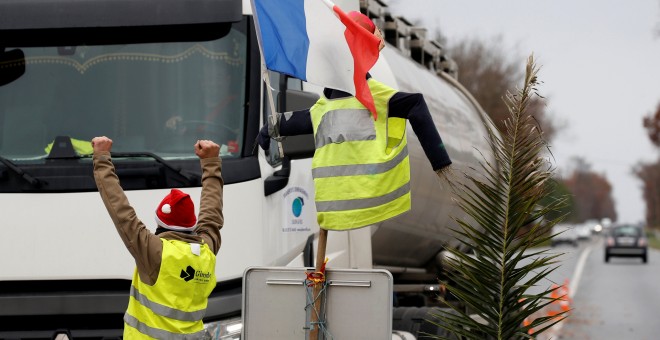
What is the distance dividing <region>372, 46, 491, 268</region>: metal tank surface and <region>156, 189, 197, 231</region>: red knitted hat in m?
3.10

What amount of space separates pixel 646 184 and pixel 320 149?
170 m

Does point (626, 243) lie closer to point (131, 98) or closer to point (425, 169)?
point (425, 169)

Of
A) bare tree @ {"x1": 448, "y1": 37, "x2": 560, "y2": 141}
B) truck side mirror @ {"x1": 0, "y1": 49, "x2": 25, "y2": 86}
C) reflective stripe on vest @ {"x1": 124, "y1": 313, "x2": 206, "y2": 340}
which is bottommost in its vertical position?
reflective stripe on vest @ {"x1": 124, "y1": 313, "x2": 206, "y2": 340}

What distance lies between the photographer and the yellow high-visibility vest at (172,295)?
19.4 ft

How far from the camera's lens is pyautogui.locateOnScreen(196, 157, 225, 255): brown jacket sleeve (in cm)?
633

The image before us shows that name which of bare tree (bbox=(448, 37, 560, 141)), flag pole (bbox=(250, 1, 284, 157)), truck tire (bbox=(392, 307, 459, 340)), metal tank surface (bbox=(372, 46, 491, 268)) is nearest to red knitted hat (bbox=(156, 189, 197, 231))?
flag pole (bbox=(250, 1, 284, 157))

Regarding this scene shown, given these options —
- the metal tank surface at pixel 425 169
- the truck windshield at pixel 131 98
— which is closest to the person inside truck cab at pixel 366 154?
the truck windshield at pixel 131 98

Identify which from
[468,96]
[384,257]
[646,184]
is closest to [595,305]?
[468,96]

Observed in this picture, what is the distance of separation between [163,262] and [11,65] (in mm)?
2296

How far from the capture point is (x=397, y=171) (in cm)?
670

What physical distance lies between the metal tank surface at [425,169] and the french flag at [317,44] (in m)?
1.86

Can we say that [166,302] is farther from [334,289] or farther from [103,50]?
[103,50]

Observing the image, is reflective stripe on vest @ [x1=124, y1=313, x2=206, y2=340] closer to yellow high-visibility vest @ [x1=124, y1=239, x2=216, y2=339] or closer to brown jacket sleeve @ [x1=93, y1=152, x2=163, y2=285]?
yellow high-visibility vest @ [x1=124, y1=239, x2=216, y2=339]

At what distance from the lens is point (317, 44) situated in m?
6.95
